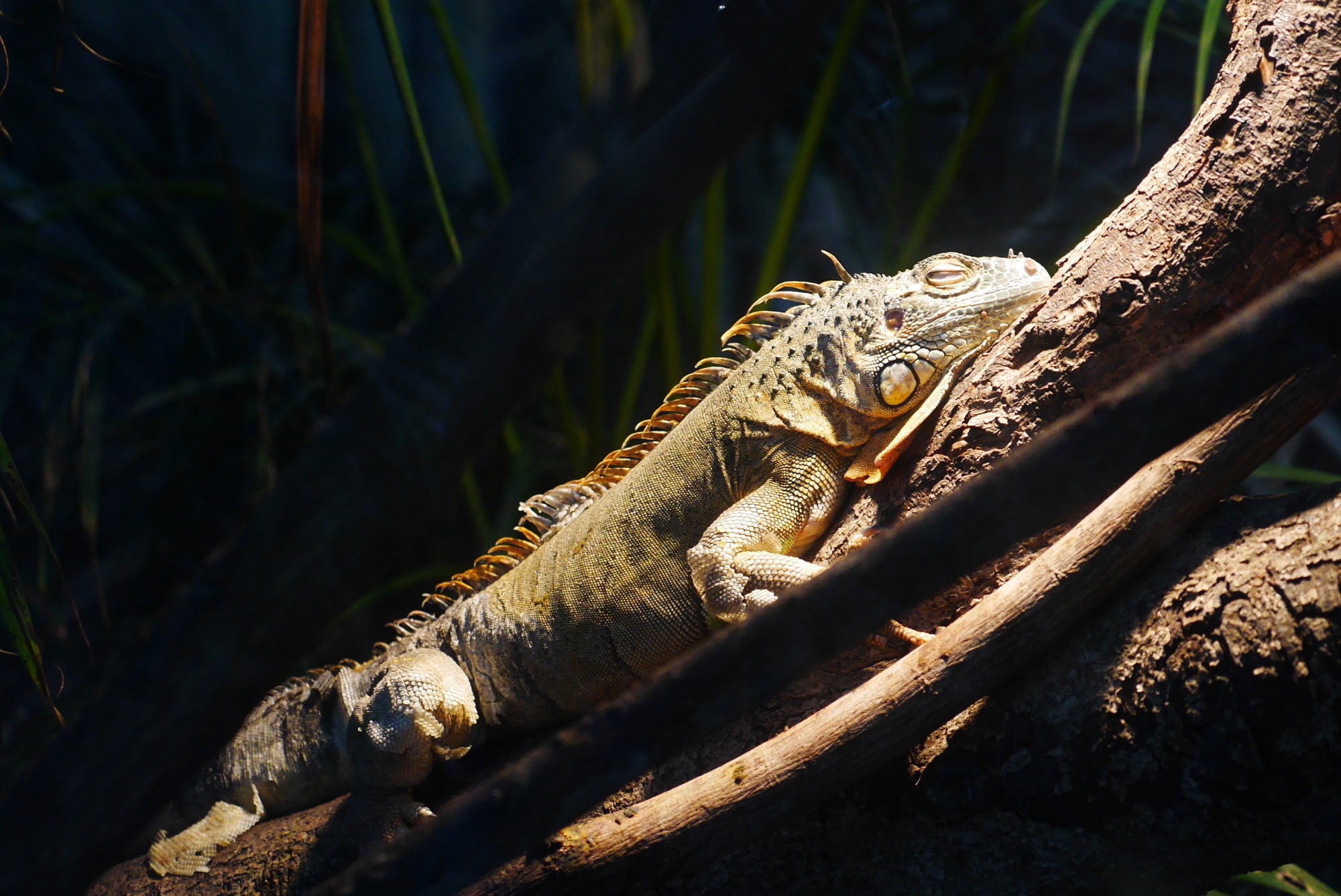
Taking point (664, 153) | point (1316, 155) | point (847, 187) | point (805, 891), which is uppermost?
point (847, 187)

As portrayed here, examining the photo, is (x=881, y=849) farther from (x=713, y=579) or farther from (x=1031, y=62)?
(x=1031, y=62)

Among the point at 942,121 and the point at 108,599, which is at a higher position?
the point at 942,121

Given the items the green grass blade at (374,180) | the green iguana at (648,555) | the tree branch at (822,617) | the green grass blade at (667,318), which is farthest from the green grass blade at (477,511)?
the tree branch at (822,617)

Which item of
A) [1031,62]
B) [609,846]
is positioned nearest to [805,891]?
[609,846]

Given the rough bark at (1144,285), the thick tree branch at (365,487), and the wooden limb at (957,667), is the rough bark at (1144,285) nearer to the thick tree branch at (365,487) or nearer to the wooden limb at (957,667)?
the wooden limb at (957,667)

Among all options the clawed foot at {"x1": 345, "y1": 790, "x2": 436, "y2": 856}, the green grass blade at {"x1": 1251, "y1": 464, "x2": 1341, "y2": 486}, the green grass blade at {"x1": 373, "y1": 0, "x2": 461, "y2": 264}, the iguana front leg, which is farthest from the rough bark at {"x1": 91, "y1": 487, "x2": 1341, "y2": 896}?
the green grass blade at {"x1": 1251, "y1": 464, "x2": 1341, "y2": 486}

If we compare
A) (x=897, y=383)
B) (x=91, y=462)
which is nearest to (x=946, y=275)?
(x=897, y=383)

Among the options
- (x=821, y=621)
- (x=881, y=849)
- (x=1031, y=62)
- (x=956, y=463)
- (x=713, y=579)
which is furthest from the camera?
(x=1031, y=62)
